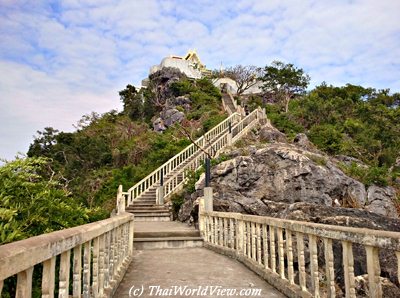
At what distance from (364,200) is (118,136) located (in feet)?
64.9

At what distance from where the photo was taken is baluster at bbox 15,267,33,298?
1.63 metres

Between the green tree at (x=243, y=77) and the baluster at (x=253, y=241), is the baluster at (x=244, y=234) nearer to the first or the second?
the baluster at (x=253, y=241)

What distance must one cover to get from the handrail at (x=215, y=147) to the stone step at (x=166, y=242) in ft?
20.6

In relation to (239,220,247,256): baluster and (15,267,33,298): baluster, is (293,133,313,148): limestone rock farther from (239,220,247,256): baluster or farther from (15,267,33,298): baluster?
(15,267,33,298): baluster

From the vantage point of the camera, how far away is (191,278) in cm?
531

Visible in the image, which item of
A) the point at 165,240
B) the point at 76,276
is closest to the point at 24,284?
the point at 76,276

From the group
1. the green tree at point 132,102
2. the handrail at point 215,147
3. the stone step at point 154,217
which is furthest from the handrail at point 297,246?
the green tree at point 132,102

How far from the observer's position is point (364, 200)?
45.1 ft

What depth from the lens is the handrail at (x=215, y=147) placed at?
16.0 m

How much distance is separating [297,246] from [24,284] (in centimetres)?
344

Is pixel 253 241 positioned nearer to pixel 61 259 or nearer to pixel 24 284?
pixel 61 259

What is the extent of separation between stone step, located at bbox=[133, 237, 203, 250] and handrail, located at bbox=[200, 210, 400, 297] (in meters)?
0.35

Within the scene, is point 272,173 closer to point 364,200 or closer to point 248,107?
point 364,200

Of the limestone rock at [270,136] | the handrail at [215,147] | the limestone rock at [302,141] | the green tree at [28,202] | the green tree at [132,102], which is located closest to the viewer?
the green tree at [28,202]
